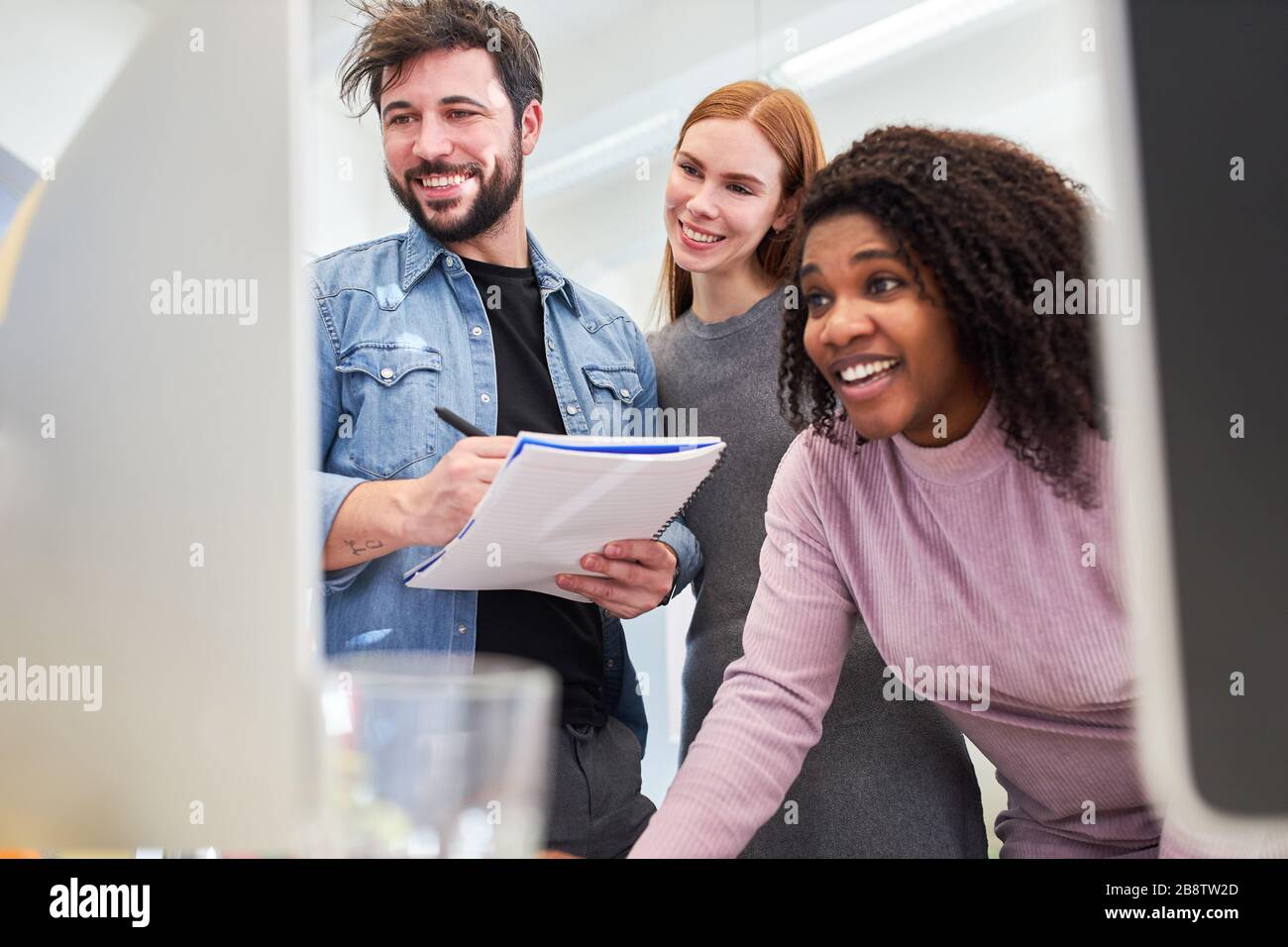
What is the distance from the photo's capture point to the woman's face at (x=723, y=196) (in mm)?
1201

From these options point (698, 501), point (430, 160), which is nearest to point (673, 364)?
point (698, 501)

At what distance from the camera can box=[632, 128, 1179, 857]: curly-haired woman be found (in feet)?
2.50

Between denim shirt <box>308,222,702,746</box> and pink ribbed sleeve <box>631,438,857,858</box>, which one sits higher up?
denim shirt <box>308,222,702,746</box>

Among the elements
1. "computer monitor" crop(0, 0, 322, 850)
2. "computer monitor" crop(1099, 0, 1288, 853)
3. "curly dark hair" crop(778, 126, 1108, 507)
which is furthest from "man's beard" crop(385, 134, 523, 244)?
"computer monitor" crop(1099, 0, 1288, 853)

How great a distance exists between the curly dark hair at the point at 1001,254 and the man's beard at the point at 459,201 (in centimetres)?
40

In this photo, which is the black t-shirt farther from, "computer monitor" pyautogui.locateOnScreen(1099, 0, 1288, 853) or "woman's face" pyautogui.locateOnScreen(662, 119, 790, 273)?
"computer monitor" pyautogui.locateOnScreen(1099, 0, 1288, 853)

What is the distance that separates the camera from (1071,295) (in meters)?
0.83

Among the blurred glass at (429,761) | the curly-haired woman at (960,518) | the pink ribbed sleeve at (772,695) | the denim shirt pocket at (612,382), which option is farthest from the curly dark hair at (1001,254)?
the blurred glass at (429,761)

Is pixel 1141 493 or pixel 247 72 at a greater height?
pixel 247 72

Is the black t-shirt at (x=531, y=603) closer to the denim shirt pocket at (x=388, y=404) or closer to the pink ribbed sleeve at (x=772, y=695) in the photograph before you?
the denim shirt pocket at (x=388, y=404)

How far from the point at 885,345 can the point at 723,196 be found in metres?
0.49
